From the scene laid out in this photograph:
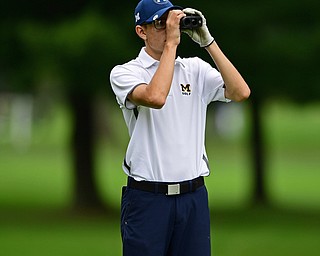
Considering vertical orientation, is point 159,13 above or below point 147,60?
above

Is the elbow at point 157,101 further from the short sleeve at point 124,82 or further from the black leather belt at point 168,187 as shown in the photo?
the black leather belt at point 168,187

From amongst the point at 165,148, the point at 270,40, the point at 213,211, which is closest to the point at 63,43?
the point at 270,40

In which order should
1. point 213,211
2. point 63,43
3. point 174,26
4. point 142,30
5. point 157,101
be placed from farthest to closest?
point 213,211, point 63,43, point 142,30, point 174,26, point 157,101

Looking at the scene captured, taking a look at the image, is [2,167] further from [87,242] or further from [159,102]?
[159,102]

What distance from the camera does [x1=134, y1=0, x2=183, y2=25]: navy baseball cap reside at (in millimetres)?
6137

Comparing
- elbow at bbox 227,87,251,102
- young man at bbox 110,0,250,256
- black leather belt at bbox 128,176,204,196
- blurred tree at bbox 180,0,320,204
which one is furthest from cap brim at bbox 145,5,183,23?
blurred tree at bbox 180,0,320,204

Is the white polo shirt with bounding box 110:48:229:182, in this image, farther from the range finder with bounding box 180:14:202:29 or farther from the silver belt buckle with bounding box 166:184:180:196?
the range finder with bounding box 180:14:202:29

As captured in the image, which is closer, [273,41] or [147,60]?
[147,60]

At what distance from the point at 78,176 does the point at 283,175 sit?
14.5m

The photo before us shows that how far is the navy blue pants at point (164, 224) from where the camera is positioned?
612cm

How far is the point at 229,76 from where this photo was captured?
245 inches

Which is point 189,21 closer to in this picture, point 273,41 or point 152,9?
point 152,9

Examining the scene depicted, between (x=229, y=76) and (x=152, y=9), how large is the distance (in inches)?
20.9

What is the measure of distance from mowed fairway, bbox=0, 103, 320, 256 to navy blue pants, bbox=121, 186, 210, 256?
6.95m
